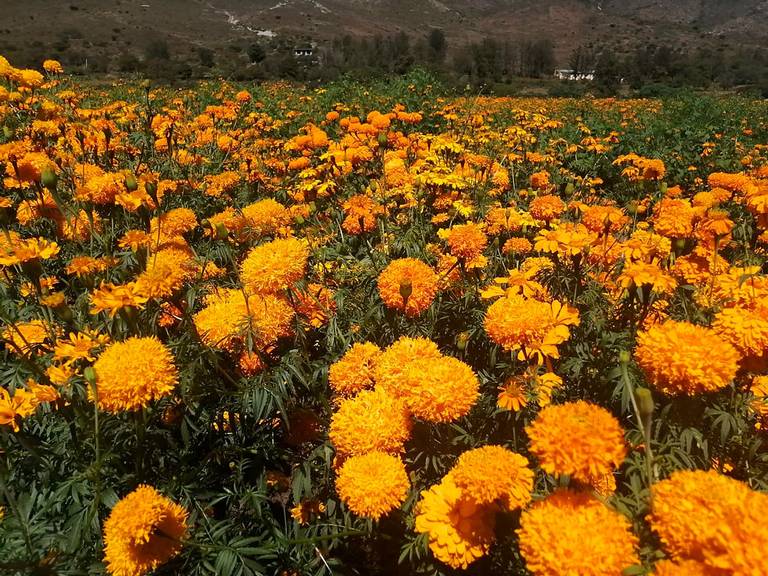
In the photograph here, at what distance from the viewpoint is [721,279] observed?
6.81ft

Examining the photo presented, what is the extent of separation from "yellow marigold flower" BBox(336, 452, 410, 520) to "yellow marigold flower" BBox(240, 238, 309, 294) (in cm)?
86

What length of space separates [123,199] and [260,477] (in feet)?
5.92

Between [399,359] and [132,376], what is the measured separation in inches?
37.9

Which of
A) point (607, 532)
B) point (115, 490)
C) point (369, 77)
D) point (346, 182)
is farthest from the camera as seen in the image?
point (369, 77)

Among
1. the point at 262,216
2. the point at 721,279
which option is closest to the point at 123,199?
the point at 262,216

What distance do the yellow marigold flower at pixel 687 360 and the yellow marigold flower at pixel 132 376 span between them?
1.65m

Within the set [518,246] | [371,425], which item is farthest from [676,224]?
[371,425]

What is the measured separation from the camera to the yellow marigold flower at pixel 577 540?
1.05m

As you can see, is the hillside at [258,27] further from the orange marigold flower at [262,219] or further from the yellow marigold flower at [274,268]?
the yellow marigold flower at [274,268]

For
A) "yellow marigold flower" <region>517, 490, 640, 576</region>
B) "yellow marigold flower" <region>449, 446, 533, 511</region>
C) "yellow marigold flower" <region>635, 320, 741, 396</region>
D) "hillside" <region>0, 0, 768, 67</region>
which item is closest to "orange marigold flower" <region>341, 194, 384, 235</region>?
"yellow marigold flower" <region>635, 320, 741, 396</region>

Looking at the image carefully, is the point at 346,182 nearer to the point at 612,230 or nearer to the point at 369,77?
the point at 612,230

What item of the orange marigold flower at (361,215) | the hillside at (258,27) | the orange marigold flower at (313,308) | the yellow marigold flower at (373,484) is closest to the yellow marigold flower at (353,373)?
the orange marigold flower at (313,308)

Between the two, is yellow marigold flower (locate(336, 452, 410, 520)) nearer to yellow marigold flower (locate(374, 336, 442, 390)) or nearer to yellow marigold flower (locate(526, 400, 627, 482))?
yellow marigold flower (locate(374, 336, 442, 390))

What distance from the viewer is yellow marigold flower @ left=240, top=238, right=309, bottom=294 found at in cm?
208
